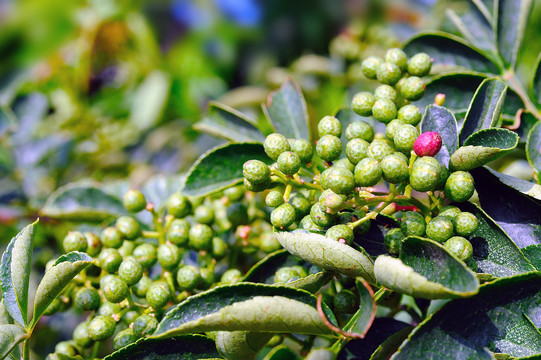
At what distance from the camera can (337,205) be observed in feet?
3.29

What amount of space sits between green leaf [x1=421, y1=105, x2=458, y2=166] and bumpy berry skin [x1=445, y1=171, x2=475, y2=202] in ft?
0.29

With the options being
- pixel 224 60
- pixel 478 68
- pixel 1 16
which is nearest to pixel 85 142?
pixel 224 60

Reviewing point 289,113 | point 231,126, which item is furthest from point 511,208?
point 231,126

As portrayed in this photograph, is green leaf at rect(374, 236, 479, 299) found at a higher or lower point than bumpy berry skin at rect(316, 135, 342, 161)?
lower

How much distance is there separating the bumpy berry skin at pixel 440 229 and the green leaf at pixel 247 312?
0.29 m

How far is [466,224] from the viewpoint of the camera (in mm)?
1005

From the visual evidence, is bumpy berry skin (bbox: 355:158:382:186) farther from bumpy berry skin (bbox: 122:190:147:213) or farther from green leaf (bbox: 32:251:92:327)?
bumpy berry skin (bbox: 122:190:147:213)

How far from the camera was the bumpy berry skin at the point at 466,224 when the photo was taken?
3.29ft

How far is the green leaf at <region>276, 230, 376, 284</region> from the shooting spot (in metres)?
0.96

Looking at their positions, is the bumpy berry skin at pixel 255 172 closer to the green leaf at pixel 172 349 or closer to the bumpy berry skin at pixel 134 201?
the green leaf at pixel 172 349

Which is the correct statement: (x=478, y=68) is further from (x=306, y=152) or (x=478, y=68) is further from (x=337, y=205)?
(x=337, y=205)

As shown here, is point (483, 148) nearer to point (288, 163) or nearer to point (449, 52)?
point (288, 163)

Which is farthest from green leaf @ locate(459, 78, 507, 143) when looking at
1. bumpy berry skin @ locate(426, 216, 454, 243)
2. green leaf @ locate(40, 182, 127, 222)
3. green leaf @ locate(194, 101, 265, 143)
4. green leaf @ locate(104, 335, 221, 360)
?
green leaf @ locate(40, 182, 127, 222)

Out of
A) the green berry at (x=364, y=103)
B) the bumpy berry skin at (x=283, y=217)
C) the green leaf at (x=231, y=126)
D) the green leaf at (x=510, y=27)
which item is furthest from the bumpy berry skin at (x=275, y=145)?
the green leaf at (x=510, y=27)
